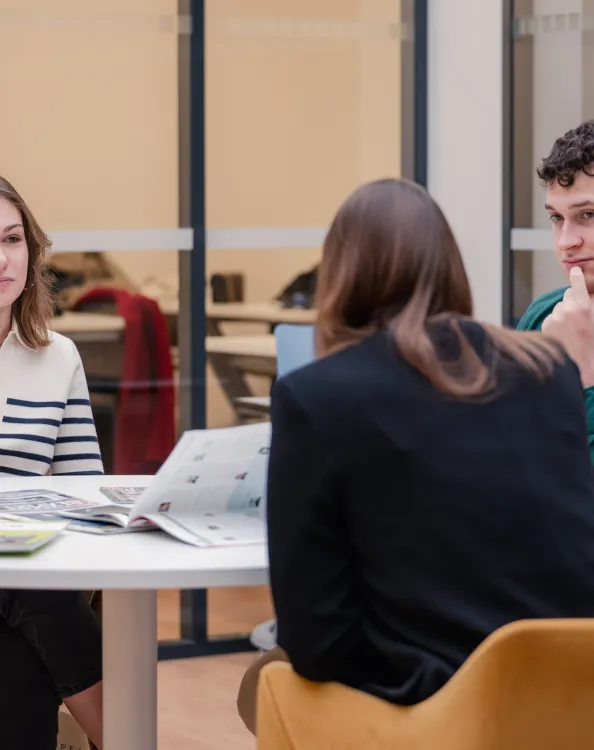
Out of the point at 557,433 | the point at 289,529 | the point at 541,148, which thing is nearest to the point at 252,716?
the point at 289,529

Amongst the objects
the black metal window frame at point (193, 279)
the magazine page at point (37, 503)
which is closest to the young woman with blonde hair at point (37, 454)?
the magazine page at point (37, 503)

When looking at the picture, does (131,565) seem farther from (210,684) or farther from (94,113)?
(94,113)

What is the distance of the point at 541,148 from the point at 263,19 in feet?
3.30

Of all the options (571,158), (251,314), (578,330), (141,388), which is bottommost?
(141,388)

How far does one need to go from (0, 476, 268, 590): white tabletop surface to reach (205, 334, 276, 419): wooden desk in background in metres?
2.24

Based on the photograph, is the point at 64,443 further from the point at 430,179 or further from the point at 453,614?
the point at 430,179

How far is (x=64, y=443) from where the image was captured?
2.71m

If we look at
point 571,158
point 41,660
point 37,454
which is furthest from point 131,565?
point 571,158

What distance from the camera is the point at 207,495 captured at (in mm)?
1938

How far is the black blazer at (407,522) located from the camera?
1.50m

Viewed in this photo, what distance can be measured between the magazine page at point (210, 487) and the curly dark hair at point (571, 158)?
35.7 inches

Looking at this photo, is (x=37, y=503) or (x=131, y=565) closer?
(x=131, y=565)

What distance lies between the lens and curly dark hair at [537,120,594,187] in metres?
2.41

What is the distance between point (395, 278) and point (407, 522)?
12.4 inches
